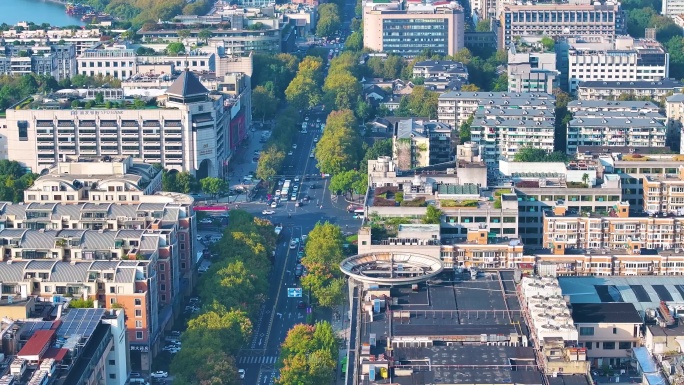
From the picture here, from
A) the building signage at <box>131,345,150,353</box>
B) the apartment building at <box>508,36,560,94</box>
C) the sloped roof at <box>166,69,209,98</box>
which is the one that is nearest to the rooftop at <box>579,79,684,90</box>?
the apartment building at <box>508,36,560,94</box>

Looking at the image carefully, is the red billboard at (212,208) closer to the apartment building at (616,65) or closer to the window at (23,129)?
the window at (23,129)

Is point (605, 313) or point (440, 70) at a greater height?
point (440, 70)

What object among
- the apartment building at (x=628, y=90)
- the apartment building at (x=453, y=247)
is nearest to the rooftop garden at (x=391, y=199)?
the apartment building at (x=453, y=247)

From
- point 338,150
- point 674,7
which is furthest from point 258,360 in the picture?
point 674,7

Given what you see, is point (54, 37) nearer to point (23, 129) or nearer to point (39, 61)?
point (39, 61)

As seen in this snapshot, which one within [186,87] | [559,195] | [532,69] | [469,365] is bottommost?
[469,365]

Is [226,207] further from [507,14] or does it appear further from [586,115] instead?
[507,14]
